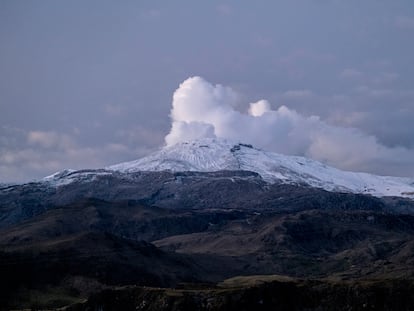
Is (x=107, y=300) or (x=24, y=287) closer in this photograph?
(x=107, y=300)

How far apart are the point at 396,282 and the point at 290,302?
844 inches

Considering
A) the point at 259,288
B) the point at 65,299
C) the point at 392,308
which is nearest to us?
the point at 392,308

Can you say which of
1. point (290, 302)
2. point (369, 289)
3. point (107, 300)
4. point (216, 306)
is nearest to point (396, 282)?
point (369, 289)

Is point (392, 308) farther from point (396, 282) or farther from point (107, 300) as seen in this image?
point (107, 300)

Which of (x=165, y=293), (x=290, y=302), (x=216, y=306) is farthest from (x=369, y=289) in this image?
(x=165, y=293)

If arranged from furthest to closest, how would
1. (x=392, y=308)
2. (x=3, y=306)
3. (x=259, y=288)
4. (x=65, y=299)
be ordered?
1. (x=65, y=299)
2. (x=3, y=306)
3. (x=259, y=288)
4. (x=392, y=308)

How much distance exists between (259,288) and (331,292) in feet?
46.8

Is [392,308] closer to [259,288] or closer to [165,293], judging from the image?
[259,288]

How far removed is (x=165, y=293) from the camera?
469 ft

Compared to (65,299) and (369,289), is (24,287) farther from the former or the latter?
(369,289)

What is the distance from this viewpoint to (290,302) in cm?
13625

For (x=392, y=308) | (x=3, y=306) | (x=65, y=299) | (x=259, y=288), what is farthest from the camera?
(x=65, y=299)

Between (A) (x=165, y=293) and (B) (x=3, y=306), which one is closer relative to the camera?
(A) (x=165, y=293)

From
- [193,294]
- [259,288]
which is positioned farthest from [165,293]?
[259,288]
